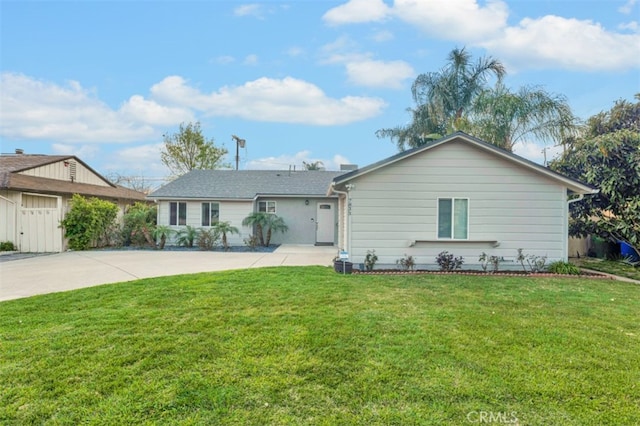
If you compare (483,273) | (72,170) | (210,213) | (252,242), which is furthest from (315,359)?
(72,170)

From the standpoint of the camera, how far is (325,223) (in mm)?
15945

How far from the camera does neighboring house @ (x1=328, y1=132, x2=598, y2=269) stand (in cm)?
902

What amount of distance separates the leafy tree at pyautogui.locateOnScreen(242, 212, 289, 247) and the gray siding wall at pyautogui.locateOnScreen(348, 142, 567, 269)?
668cm

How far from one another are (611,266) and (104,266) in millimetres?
14619

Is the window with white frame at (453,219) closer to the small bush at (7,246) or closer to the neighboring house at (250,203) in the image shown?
the neighboring house at (250,203)

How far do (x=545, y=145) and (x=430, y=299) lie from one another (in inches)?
422

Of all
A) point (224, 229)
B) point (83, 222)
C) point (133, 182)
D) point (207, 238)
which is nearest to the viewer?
point (83, 222)

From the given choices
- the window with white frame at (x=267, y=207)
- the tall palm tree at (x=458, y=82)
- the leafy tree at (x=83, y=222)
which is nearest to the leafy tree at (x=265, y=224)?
the window with white frame at (x=267, y=207)

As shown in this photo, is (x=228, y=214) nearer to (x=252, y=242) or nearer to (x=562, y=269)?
(x=252, y=242)

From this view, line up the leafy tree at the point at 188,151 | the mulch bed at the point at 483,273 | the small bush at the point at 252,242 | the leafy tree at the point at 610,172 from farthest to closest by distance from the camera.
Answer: the leafy tree at the point at 188,151 → the small bush at the point at 252,242 → the leafy tree at the point at 610,172 → the mulch bed at the point at 483,273

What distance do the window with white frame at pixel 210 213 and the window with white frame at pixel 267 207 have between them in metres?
1.93

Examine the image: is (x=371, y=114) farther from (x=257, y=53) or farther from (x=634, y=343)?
(x=634, y=343)

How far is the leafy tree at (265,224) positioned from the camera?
14.8 m

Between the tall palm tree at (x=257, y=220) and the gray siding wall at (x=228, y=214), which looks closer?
the tall palm tree at (x=257, y=220)
